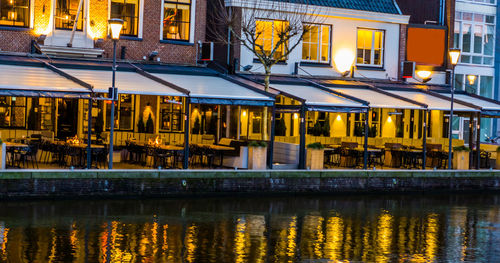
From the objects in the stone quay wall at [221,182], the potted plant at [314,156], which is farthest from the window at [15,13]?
the potted plant at [314,156]

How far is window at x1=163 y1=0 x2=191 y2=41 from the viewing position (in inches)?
1200

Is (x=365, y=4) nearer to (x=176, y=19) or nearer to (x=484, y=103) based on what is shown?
(x=484, y=103)

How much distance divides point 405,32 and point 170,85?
44.5ft

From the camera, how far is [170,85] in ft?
83.5

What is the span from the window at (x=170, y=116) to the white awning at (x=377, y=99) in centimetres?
570

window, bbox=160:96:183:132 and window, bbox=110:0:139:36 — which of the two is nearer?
window, bbox=110:0:139:36

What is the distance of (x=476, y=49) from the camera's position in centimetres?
4041

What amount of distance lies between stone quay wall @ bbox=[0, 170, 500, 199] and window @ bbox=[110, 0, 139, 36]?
27.8ft

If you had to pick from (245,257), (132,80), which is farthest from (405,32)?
(245,257)

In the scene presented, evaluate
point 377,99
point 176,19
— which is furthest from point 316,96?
point 176,19

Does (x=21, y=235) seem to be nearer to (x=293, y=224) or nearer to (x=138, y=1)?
(x=293, y=224)

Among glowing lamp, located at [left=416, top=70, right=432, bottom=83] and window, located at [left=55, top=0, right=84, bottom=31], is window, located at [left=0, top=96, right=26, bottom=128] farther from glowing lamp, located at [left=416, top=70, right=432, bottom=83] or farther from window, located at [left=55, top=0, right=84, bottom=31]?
glowing lamp, located at [left=416, top=70, right=432, bottom=83]

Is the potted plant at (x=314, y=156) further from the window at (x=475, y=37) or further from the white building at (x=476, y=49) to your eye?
the window at (x=475, y=37)

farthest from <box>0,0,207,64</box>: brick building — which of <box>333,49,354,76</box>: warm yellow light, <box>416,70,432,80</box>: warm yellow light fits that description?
<box>416,70,432,80</box>: warm yellow light
